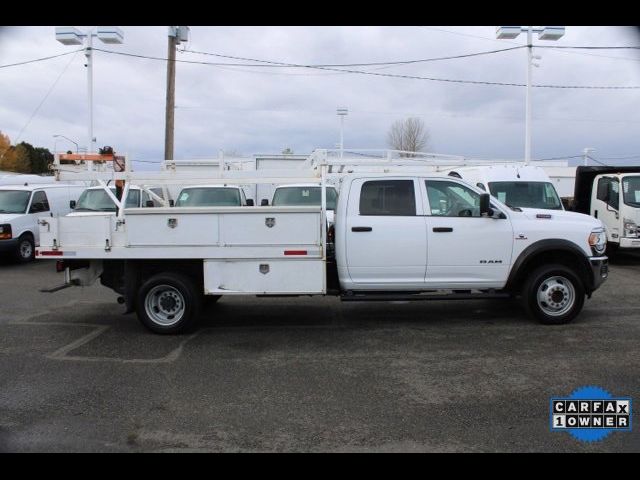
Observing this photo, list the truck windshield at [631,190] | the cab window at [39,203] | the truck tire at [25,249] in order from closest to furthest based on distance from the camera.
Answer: the truck windshield at [631,190] < the truck tire at [25,249] < the cab window at [39,203]

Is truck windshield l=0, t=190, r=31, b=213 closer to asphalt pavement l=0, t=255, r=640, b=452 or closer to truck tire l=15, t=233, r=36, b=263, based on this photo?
truck tire l=15, t=233, r=36, b=263

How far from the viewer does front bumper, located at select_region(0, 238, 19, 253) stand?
13133 mm

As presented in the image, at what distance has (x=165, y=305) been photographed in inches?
272

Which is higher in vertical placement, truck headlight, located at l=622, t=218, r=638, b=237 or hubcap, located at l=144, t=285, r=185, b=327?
truck headlight, located at l=622, t=218, r=638, b=237

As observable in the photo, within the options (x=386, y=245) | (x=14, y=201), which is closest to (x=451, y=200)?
(x=386, y=245)

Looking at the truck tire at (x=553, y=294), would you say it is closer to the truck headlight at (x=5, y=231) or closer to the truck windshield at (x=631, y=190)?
the truck windshield at (x=631, y=190)

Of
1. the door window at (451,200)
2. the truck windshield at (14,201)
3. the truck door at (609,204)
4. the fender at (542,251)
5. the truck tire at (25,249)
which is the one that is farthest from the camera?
the truck windshield at (14,201)

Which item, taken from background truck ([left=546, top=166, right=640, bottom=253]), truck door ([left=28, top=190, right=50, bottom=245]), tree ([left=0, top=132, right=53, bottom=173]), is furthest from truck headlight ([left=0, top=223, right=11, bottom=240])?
tree ([left=0, top=132, right=53, bottom=173])

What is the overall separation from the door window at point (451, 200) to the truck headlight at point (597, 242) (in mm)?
1522

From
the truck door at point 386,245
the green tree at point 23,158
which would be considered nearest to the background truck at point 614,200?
the truck door at point 386,245

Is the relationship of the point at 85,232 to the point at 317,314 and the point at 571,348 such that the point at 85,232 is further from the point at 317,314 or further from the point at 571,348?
the point at 571,348

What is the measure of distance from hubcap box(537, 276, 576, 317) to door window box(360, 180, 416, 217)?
1.96 m

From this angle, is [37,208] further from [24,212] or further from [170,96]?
[170,96]

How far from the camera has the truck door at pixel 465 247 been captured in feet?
22.5
